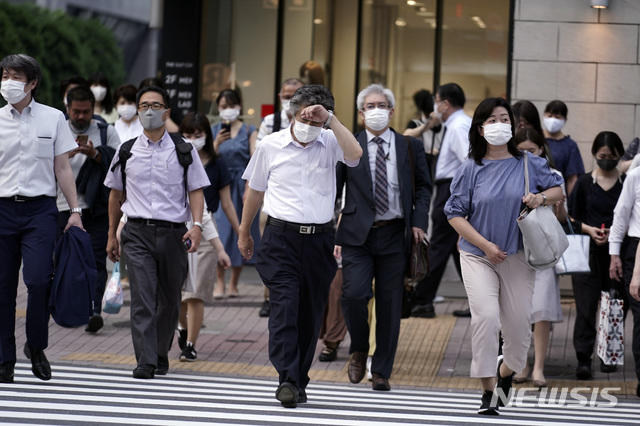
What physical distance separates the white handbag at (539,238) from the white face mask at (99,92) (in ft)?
22.5

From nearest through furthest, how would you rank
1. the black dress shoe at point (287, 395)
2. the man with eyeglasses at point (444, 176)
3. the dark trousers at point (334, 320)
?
the black dress shoe at point (287, 395)
the dark trousers at point (334, 320)
the man with eyeglasses at point (444, 176)

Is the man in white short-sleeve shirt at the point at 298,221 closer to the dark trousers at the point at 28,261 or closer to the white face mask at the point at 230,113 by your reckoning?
the dark trousers at the point at 28,261

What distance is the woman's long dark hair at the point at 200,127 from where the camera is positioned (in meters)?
10.6

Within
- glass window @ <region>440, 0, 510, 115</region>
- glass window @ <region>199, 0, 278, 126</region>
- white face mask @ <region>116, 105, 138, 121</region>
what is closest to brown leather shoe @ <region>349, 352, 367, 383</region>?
white face mask @ <region>116, 105, 138, 121</region>

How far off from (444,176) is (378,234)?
131 inches

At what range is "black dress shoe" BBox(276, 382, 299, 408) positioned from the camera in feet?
24.9

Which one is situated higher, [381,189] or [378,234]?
[381,189]

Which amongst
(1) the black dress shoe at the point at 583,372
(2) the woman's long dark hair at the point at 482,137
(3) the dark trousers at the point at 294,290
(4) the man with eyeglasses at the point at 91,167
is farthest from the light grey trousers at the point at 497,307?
(4) the man with eyeglasses at the point at 91,167

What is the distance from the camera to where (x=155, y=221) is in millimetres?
9008

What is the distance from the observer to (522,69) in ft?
44.1

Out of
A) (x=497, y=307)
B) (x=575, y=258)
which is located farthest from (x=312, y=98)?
(x=575, y=258)

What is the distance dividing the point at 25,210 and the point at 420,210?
9.64ft

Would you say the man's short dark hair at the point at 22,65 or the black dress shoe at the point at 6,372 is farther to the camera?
the man's short dark hair at the point at 22,65

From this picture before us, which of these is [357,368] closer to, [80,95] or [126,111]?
[80,95]
